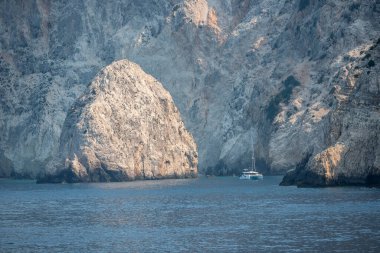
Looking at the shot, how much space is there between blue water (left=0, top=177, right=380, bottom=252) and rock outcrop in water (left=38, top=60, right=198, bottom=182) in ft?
102

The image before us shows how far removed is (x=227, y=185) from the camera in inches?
6304

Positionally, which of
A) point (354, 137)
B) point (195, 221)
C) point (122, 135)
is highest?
point (122, 135)

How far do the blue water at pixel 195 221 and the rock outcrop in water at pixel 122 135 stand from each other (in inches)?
1223

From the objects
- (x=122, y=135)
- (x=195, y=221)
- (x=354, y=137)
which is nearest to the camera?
(x=195, y=221)

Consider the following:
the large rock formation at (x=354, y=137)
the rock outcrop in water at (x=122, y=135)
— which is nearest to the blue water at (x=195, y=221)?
the large rock formation at (x=354, y=137)

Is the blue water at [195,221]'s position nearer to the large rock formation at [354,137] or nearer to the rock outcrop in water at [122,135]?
the large rock formation at [354,137]

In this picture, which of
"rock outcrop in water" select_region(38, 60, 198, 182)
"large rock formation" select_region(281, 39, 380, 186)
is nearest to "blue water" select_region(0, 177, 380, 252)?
"large rock formation" select_region(281, 39, 380, 186)

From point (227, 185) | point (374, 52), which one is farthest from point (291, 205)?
point (227, 185)

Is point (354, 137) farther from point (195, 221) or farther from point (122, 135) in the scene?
point (122, 135)

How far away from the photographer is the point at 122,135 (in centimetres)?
17888

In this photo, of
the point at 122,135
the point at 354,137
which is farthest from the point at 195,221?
the point at 122,135

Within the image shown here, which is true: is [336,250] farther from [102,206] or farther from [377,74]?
[377,74]

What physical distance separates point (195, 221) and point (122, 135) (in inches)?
3411

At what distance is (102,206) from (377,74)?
112 feet
